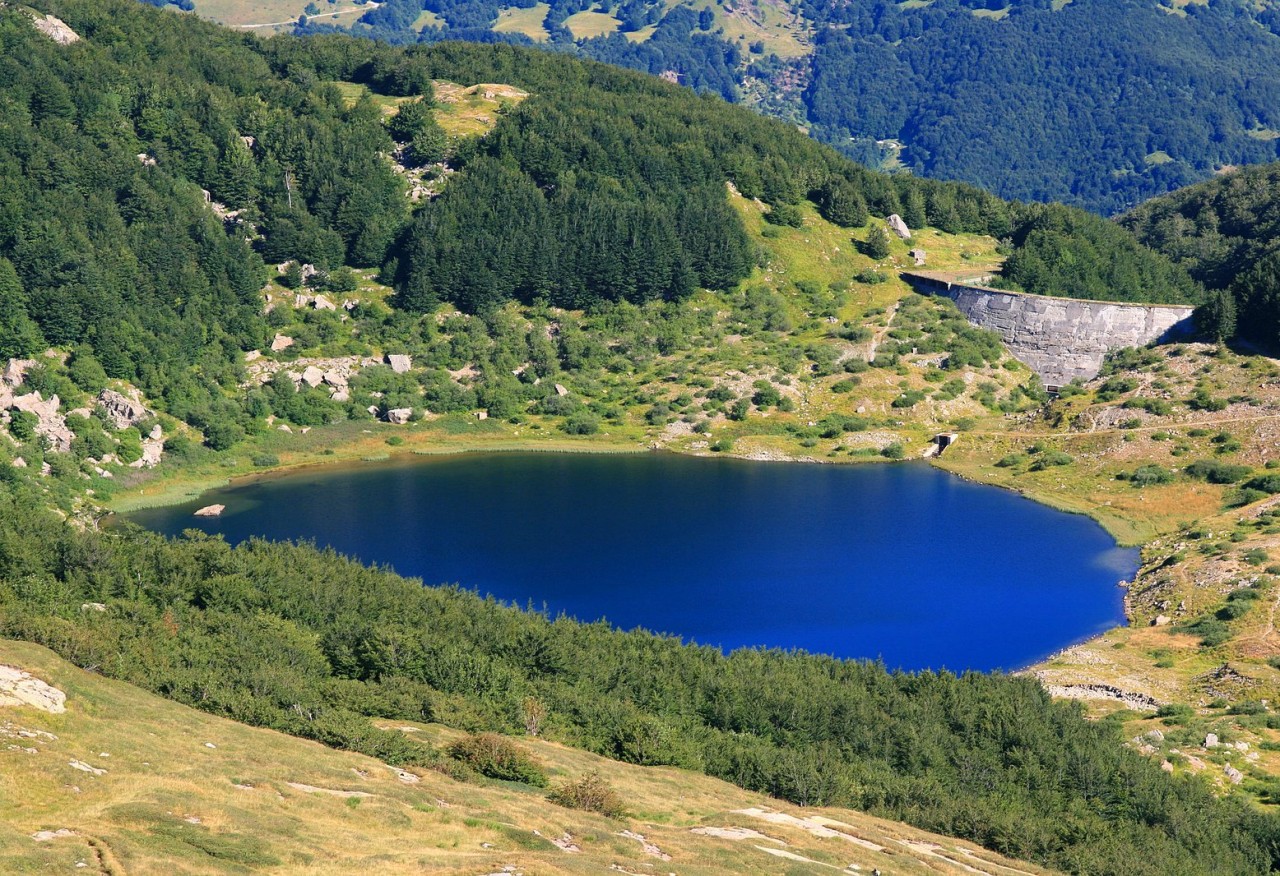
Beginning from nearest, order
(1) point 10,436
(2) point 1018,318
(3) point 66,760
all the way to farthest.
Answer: (3) point 66,760, (1) point 10,436, (2) point 1018,318

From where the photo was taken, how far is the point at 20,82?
178 meters

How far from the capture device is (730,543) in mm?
120812

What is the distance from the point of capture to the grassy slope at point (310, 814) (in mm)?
43281

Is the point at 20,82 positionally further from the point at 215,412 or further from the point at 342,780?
the point at 342,780

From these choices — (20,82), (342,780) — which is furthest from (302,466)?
(342,780)

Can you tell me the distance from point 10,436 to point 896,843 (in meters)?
103

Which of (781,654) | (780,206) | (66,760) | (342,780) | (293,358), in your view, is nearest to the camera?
(66,760)

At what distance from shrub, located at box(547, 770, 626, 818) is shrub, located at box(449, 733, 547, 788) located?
64.7 inches

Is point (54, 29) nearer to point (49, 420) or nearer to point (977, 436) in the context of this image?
point (49, 420)

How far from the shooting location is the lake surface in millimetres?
101625

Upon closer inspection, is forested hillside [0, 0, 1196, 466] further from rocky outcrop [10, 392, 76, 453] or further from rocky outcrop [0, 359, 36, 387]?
rocky outcrop [10, 392, 76, 453]

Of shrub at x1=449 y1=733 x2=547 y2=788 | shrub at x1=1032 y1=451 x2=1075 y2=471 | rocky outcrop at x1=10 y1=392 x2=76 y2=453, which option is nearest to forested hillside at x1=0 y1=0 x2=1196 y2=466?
rocky outcrop at x1=10 y1=392 x2=76 y2=453

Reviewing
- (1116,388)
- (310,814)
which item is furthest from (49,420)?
(1116,388)

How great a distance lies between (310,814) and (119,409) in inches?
4086
